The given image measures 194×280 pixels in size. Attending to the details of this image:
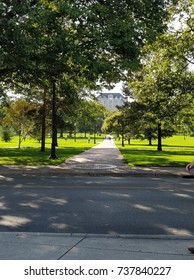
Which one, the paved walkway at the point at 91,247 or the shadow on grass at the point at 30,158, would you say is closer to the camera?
the paved walkway at the point at 91,247

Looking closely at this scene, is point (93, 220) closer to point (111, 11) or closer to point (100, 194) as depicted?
point (100, 194)

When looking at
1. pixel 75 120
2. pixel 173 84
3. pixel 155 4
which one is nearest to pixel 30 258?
pixel 155 4

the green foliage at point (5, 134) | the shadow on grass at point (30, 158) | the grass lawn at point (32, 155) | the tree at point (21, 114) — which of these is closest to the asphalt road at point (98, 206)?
the shadow on grass at point (30, 158)

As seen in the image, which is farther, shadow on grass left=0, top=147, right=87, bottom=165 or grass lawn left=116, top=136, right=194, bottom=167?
shadow on grass left=0, top=147, right=87, bottom=165

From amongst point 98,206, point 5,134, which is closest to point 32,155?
point 98,206

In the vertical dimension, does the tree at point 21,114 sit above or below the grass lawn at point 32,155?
above

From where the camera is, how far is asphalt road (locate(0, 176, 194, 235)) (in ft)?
22.2

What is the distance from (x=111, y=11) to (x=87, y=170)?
791 centimetres

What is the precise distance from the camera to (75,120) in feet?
136

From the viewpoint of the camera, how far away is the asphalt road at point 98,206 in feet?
22.2

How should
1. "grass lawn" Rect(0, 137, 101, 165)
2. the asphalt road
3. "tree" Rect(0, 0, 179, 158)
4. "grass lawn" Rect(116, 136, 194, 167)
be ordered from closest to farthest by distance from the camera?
the asphalt road → "tree" Rect(0, 0, 179, 158) → "grass lawn" Rect(116, 136, 194, 167) → "grass lawn" Rect(0, 137, 101, 165)

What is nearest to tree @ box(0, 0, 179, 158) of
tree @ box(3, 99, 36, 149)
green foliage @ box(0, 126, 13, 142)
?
tree @ box(3, 99, 36, 149)

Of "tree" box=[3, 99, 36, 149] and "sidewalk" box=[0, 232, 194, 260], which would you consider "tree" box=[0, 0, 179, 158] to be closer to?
"sidewalk" box=[0, 232, 194, 260]

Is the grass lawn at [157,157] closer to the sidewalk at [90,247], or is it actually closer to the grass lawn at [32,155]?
the grass lawn at [32,155]
